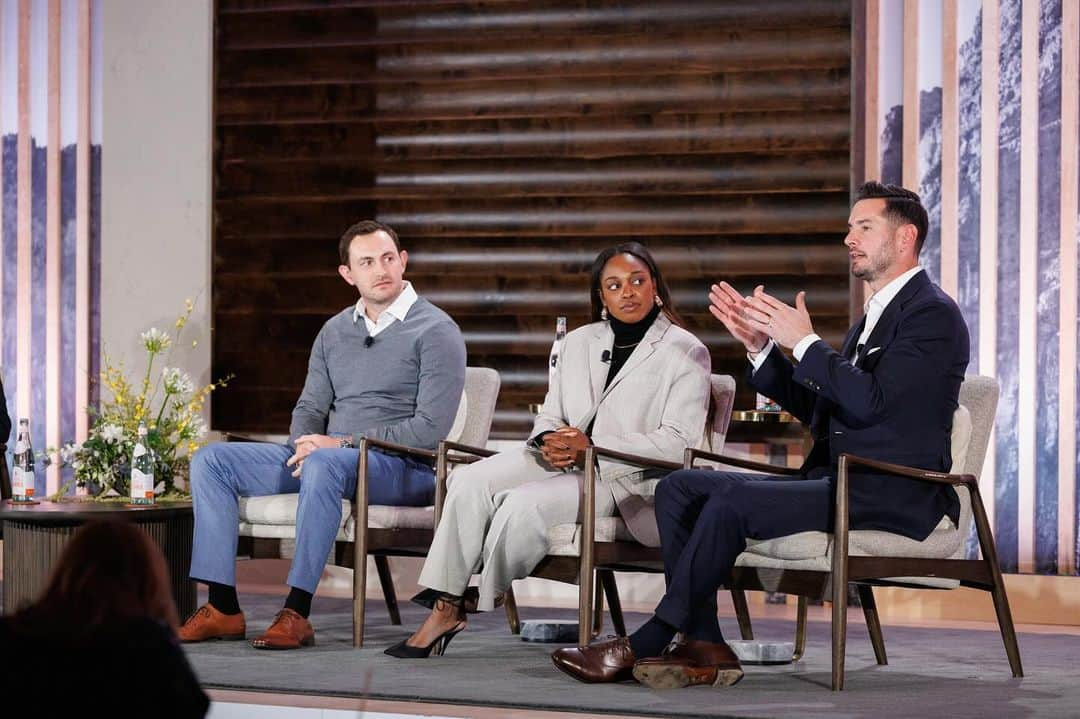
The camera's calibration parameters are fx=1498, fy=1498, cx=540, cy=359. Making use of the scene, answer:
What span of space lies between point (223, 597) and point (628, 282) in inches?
63.2

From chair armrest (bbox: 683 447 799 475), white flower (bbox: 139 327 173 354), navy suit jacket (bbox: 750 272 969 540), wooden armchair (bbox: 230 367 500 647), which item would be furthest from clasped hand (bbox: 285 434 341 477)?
navy suit jacket (bbox: 750 272 969 540)

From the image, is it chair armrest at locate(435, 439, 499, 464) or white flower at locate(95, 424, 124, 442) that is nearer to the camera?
chair armrest at locate(435, 439, 499, 464)

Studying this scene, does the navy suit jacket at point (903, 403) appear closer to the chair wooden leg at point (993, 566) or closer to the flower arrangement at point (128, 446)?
the chair wooden leg at point (993, 566)

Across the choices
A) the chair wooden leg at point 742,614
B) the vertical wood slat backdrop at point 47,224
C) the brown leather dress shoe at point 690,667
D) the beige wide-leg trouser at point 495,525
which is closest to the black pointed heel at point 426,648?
the beige wide-leg trouser at point 495,525

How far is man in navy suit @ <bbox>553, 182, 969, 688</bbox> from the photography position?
388 cm

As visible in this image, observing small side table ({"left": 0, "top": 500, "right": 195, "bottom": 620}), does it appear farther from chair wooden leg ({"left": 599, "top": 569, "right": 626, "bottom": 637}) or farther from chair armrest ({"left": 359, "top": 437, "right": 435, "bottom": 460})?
chair wooden leg ({"left": 599, "top": 569, "right": 626, "bottom": 637})

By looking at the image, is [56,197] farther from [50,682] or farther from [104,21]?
[50,682]

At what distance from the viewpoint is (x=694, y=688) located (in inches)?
152

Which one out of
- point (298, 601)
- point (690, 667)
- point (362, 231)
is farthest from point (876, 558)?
point (362, 231)

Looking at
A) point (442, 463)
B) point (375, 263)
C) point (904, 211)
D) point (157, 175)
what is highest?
point (157, 175)

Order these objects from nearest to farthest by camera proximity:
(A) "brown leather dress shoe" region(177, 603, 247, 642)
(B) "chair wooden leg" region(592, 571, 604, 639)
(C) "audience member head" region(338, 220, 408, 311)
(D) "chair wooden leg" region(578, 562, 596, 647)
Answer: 1. (D) "chair wooden leg" region(578, 562, 596, 647)
2. (A) "brown leather dress shoe" region(177, 603, 247, 642)
3. (B) "chair wooden leg" region(592, 571, 604, 639)
4. (C) "audience member head" region(338, 220, 408, 311)

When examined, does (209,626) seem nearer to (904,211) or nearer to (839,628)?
(839,628)

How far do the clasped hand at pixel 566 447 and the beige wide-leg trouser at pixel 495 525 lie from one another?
0.15 ft

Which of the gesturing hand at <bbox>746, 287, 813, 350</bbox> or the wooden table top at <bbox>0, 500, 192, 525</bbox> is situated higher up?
the gesturing hand at <bbox>746, 287, 813, 350</bbox>
